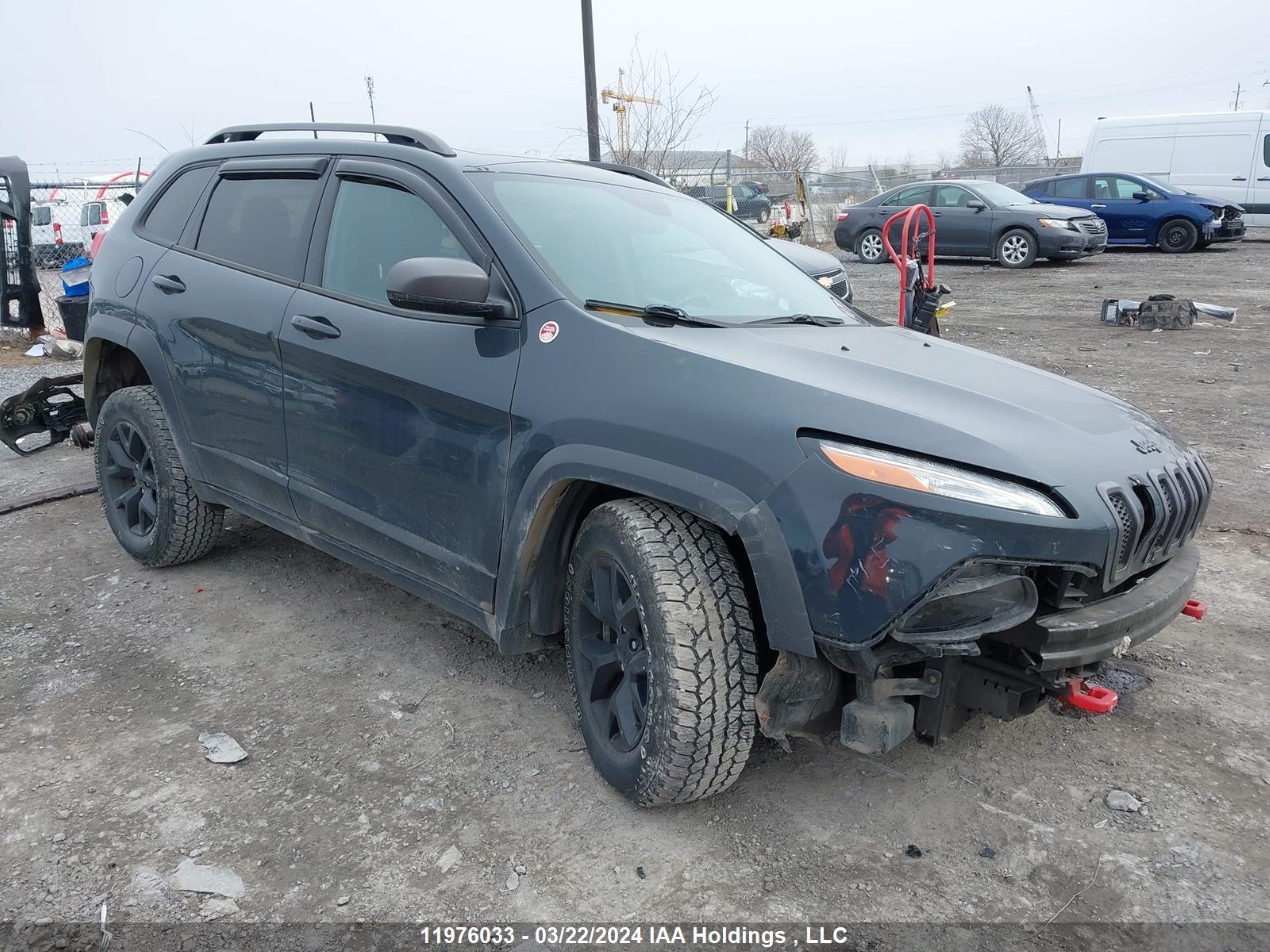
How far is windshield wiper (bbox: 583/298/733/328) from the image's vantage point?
9.07ft

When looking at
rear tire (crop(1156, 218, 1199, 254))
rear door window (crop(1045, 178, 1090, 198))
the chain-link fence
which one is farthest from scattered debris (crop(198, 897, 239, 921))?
rear tire (crop(1156, 218, 1199, 254))

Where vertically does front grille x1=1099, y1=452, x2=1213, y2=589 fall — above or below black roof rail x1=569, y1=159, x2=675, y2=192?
below

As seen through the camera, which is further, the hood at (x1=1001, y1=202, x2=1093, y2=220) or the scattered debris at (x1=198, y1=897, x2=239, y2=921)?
the hood at (x1=1001, y1=202, x2=1093, y2=220)

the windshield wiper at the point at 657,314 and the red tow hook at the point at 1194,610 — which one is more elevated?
the windshield wiper at the point at 657,314

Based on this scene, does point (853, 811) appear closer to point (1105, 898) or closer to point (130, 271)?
point (1105, 898)

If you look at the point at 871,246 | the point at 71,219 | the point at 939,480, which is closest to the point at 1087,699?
the point at 939,480

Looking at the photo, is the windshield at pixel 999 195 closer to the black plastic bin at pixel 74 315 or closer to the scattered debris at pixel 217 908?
the black plastic bin at pixel 74 315

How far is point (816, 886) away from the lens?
2396 millimetres

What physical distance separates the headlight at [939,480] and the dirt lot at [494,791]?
10.6 inches

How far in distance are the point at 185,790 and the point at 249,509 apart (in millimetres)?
1324

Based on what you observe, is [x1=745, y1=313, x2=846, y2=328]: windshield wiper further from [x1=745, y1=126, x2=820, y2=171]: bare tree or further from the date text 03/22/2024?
[x1=745, y1=126, x2=820, y2=171]: bare tree

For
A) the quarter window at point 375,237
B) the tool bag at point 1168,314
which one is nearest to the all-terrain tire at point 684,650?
the quarter window at point 375,237

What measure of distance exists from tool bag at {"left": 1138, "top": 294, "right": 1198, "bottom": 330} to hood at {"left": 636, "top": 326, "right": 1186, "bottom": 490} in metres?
8.66

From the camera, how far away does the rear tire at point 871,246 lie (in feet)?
60.2
